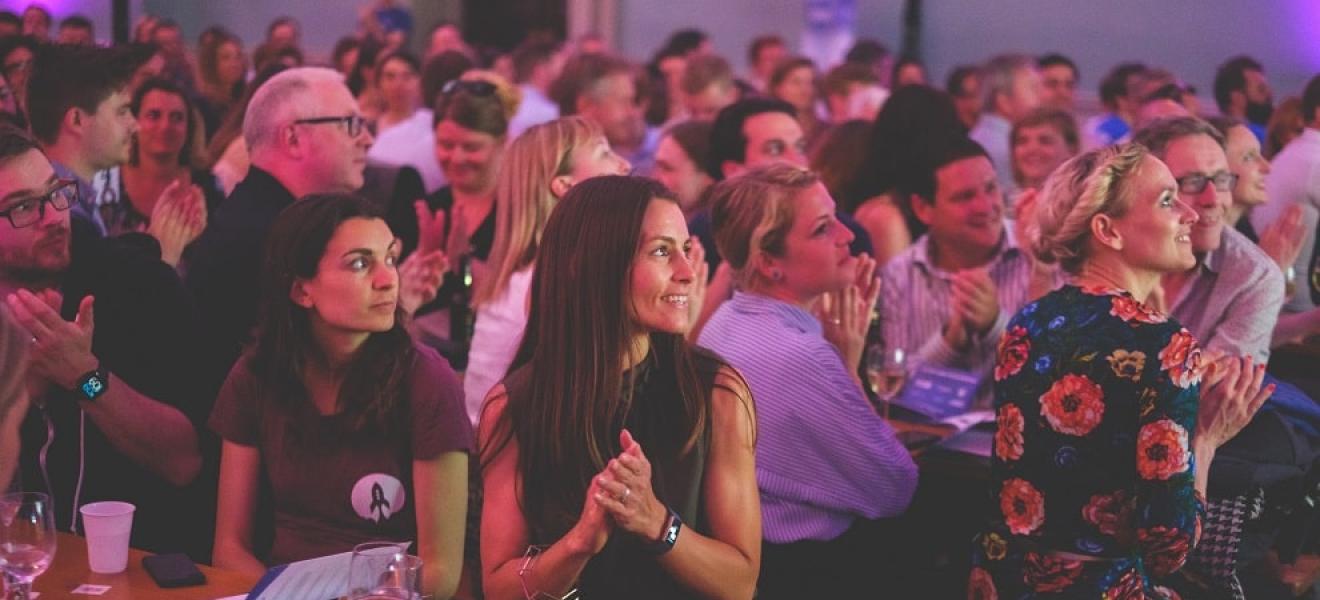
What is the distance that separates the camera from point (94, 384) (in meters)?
3.10

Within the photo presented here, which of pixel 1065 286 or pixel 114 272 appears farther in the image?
pixel 114 272

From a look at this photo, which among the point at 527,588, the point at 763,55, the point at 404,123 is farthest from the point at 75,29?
the point at 527,588

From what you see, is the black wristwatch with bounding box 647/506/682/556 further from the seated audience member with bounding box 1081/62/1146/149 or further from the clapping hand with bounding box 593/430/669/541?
the seated audience member with bounding box 1081/62/1146/149

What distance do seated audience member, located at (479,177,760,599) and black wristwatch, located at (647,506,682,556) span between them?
7cm

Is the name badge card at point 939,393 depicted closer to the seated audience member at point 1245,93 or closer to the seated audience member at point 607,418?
the seated audience member at point 607,418

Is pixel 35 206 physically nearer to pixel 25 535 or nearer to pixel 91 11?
pixel 25 535

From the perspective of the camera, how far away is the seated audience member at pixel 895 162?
5414mm

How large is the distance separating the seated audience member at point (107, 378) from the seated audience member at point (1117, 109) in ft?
20.1

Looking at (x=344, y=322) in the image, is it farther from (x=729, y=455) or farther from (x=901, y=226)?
(x=901, y=226)

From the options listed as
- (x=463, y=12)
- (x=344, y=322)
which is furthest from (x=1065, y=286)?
(x=463, y=12)

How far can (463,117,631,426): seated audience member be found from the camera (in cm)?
407

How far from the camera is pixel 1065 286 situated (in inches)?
119

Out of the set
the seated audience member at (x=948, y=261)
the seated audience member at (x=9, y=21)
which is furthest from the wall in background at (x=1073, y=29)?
the seated audience member at (x=9, y=21)

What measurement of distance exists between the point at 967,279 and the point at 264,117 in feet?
6.82
